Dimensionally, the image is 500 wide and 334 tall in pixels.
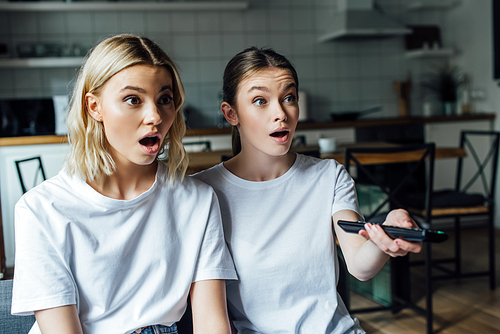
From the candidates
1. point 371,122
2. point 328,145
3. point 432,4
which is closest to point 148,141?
point 328,145

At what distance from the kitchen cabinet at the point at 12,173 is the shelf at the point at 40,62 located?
3.06ft

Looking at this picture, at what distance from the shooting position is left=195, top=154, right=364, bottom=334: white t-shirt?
1.00 meters

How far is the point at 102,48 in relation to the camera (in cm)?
89

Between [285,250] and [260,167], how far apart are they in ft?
0.65

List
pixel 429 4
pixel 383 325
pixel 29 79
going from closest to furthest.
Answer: pixel 383 325
pixel 29 79
pixel 429 4

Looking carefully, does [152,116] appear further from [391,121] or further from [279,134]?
[391,121]

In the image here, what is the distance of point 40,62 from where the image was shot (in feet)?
12.2

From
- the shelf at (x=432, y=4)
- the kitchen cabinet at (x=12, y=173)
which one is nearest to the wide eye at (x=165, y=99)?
the kitchen cabinet at (x=12, y=173)

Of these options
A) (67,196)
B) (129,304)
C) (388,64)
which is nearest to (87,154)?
(67,196)

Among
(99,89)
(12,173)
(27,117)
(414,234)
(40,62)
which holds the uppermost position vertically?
(40,62)

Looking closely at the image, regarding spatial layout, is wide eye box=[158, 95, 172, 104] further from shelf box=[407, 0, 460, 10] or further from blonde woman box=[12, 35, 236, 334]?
shelf box=[407, 0, 460, 10]

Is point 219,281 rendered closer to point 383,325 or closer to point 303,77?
point 383,325

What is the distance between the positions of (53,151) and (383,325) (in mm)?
2387

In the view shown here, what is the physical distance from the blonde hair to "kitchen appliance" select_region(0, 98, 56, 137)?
121 inches
